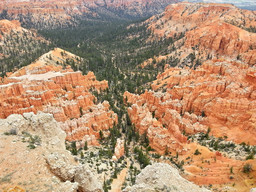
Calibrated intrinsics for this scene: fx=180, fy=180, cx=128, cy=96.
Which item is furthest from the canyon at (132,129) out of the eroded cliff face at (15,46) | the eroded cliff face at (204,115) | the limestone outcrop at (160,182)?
the eroded cliff face at (15,46)

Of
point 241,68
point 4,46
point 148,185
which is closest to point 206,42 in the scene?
point 241,68

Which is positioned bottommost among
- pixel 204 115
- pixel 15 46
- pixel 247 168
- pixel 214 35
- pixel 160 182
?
pixel 204 115

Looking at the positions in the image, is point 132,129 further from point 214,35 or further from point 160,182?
point 214,35

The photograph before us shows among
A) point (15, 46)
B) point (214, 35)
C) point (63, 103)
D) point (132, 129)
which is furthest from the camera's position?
point (15, 46)

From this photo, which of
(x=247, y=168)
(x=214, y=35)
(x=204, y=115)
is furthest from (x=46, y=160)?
(x=214, y=35)

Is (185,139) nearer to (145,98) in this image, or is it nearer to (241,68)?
(145,98)

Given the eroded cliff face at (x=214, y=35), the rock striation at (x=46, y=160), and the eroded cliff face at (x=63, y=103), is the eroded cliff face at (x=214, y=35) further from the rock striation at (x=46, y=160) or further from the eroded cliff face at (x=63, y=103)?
the rock striation at (x=46, y=160)
